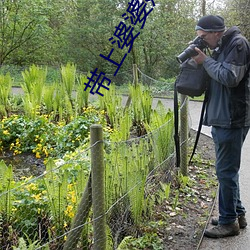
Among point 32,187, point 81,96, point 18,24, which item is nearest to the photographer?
point 32,187

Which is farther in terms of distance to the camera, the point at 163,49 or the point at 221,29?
the point at 163,49

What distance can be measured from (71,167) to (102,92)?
3.60m

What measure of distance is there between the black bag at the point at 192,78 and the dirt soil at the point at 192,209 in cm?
123

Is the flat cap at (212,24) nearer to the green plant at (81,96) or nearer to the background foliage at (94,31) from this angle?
the green plant at (81,96)

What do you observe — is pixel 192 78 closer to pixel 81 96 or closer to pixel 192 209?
pixel 192 209

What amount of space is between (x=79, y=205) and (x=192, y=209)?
177cm

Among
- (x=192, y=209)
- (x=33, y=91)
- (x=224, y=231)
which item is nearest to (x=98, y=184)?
(x=224, y=231)

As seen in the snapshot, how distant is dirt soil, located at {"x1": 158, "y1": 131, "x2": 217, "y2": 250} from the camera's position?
332 centimetres

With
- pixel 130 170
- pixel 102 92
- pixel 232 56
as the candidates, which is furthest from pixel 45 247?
pixel 102 92

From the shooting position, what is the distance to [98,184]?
240cm

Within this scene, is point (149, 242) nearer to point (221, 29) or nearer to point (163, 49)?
point (221, 29)

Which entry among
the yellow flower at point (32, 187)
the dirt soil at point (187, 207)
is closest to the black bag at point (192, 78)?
the dirt soil at point (187, 207)

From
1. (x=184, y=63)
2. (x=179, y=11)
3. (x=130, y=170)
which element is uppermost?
(x=179, y=11)

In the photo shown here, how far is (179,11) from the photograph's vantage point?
55.7 ft
